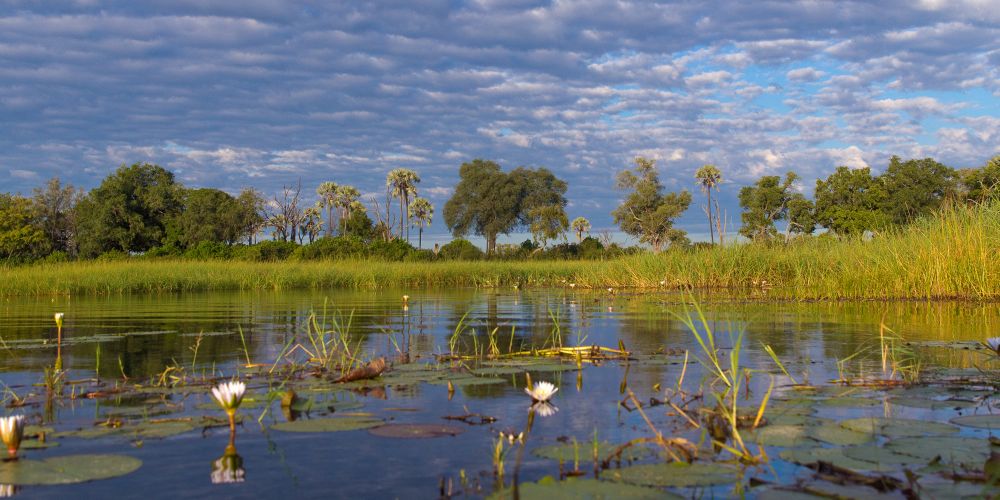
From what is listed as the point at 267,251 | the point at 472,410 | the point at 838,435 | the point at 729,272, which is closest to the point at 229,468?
the point at 472,410

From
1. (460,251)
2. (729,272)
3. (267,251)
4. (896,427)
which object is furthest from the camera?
(460,251)

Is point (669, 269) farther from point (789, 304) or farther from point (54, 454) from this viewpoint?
point (54, 454)

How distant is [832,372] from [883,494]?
8.82 ft

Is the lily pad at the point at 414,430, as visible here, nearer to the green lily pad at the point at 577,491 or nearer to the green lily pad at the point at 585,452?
the green lily pad at the point at 585,452

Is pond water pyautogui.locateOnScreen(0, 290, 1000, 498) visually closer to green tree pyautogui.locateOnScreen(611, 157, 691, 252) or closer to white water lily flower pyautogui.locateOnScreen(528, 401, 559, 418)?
white water lily flower pyautogui.locateOnScreen(528, 401, 559, 418)

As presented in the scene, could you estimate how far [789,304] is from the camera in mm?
11820

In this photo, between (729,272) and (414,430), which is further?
(729,272)

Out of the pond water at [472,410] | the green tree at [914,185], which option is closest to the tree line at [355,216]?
the green tree at [914,185]

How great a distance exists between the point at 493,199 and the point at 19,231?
3703 centimetres

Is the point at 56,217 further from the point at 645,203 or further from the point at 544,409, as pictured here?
the point at 544,409

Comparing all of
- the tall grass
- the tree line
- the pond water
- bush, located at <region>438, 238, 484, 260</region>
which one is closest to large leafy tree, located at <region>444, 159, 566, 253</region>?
the tree line

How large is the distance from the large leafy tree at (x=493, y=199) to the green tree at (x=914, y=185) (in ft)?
94.7

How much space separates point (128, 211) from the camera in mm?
52125

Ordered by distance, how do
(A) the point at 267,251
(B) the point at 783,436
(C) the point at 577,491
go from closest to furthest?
(C) the point at 577,491
(B) the point at 783,436
(A) the point at 267,251
